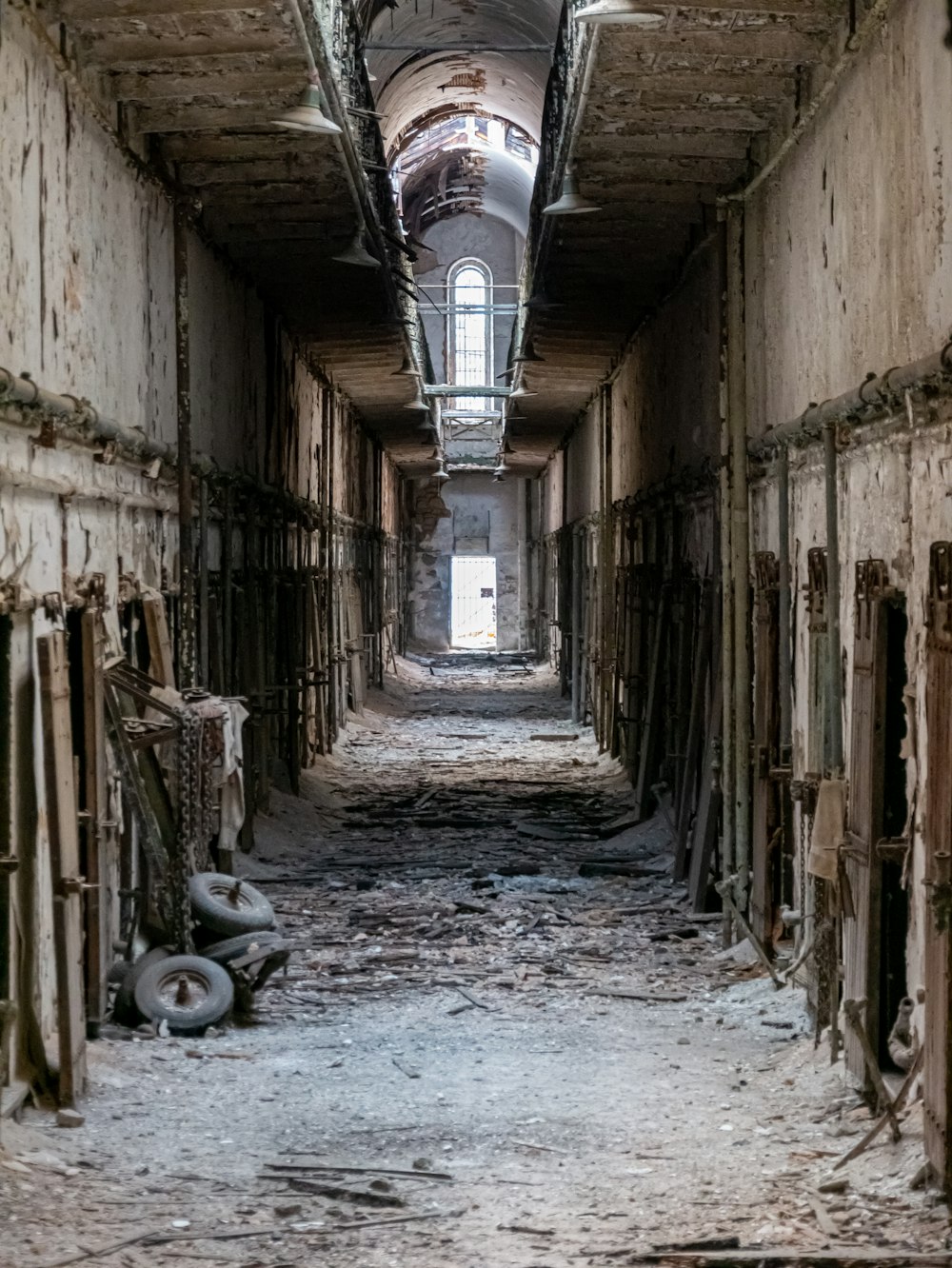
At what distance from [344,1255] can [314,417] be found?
16.4 metres

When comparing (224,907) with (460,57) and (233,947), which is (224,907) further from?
(460,57)

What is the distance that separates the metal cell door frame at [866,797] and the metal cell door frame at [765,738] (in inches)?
99.0

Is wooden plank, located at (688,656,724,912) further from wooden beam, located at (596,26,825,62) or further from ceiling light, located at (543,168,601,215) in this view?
wooden beam, located at (596,26,825,62)

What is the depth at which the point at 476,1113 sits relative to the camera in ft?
25.4

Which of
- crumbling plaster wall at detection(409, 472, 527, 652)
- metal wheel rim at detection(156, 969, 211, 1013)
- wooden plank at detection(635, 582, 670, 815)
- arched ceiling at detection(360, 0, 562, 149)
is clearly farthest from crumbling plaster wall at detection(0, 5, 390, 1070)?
crumbling plaster wall at detection(409, 472, 527, 652)

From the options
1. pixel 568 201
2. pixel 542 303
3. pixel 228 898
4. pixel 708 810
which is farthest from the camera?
pixel 542 303

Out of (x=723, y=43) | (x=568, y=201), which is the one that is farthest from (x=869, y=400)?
(x=568, y=201)

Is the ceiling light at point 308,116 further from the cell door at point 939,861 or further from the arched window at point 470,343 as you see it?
the arched window at point 470,343

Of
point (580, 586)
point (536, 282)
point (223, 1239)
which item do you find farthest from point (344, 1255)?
point (580, 586)

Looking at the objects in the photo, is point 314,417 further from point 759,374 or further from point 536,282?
point 759,374

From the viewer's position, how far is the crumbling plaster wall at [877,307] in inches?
258

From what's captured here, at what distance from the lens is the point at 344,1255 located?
599cm

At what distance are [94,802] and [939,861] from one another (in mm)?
4363

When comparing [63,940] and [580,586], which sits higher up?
[580,586]
